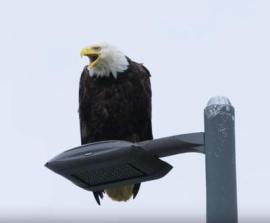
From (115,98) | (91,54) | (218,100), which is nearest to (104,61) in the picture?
(91,54)

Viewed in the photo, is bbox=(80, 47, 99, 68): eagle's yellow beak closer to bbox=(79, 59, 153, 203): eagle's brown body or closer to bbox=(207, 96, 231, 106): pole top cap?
bbox=(79, 59, 153, 203): eagle's brown body

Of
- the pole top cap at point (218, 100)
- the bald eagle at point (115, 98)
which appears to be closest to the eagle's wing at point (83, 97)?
the bald eagle at point (115, 98)

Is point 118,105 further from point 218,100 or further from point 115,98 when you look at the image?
point 218,100

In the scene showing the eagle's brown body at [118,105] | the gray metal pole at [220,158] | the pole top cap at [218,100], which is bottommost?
the gray metal pole at [220,158]

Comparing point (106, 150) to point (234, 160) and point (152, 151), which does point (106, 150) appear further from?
point (234, 160)

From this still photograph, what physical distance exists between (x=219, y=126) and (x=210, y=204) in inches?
11.1

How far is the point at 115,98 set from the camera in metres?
6.96

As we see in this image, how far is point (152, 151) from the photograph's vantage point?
390cm

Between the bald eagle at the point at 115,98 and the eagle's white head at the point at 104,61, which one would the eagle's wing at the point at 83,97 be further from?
the eagle's white head at the point at 104,61

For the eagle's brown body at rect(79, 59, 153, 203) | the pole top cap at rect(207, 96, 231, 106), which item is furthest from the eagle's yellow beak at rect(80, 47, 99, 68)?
the pole top cap at rect(207, 96, 231, 106)

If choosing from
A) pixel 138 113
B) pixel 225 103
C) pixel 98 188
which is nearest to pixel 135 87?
pixel 138 113

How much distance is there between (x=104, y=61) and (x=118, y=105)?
33 centimetres

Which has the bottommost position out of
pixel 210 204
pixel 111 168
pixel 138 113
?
pixel 210 204

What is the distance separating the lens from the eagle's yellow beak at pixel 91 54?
6664mm
